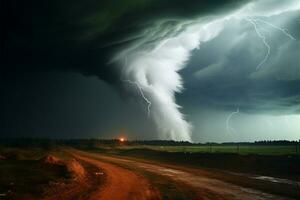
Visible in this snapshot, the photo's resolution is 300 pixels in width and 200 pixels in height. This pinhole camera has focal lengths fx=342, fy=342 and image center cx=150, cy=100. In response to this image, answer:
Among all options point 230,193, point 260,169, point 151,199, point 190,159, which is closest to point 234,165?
point 260,169

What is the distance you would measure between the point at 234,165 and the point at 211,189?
20.4 metres

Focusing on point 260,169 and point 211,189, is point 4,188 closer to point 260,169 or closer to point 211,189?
point 211,189

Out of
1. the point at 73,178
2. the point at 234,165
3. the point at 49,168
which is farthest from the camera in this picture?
the point at 234,165

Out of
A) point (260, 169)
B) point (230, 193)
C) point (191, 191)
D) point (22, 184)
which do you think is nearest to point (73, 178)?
point (22, 184)

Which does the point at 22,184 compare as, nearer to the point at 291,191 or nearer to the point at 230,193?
the point at 230,193

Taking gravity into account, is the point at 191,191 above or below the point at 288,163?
below

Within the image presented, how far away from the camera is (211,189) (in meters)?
19.8

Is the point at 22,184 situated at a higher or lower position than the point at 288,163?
lower

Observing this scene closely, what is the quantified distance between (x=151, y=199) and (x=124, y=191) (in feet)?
9.63

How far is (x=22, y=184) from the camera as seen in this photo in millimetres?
20609

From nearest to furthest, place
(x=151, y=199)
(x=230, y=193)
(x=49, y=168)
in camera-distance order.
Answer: (x=151, y=199) < (x=230, y=193) < (x=49, y=168)

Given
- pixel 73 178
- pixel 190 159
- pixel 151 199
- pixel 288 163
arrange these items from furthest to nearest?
1. pixel 190 159
2. pixel 288 163
3. pixel 73 178
4. pixel 151 199

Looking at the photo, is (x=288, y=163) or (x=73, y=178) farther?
(x=288, y=163)

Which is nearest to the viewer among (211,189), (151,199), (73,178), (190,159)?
(151,199)
